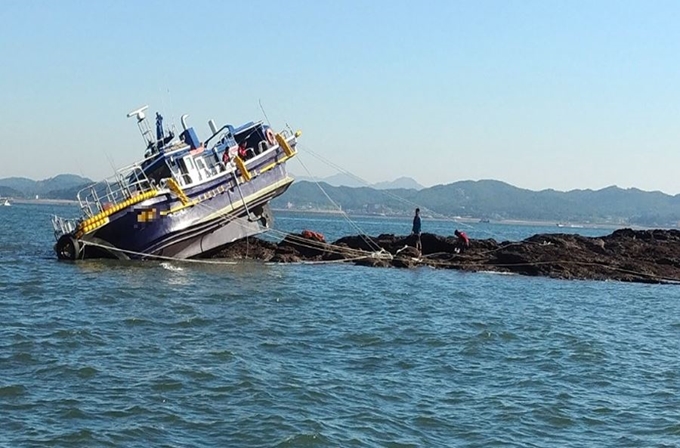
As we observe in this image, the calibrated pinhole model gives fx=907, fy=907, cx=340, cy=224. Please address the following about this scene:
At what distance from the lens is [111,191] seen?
30.8 metres

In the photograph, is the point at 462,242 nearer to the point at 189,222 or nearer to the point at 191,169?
the point at 191,169

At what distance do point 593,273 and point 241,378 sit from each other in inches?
887

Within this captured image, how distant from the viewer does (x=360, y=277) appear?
31844mm

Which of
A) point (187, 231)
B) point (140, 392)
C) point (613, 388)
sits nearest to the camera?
point (140, 392)

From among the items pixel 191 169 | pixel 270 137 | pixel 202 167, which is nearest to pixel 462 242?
pixel 270 137

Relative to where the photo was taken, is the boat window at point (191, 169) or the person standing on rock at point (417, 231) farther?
the person standing on rock at point (417, 231)

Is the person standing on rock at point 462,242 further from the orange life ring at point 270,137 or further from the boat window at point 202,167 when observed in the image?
the boat window at point 202,167

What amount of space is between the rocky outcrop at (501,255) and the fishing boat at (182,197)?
246 centimetres

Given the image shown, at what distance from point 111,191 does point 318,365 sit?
16.4 metres

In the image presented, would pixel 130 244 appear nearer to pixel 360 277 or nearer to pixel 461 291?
pixel 360 277

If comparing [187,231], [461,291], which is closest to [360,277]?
[461,291]

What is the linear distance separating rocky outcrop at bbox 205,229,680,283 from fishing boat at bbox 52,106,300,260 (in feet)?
8.05

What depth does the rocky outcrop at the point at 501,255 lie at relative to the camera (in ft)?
114

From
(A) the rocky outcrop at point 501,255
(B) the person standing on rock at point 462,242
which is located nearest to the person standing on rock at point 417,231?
(A) the rocky outcrop at point 501,255
